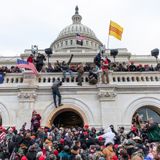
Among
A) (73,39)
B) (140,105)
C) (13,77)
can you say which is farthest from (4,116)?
(73,39)

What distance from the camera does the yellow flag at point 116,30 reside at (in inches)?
1176

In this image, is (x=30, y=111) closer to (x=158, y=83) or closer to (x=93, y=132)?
(x=93, y=132)

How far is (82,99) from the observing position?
66.1 ft

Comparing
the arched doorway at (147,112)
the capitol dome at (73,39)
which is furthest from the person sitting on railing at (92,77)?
the capitol dome at (73,39)

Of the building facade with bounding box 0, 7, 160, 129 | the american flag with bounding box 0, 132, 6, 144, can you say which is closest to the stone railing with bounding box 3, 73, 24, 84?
the building facade with bounding box 0, 7, 160, 129

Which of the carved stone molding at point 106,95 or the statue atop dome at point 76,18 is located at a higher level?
the statue atop dome at point 76,18

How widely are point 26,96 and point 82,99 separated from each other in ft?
14.0

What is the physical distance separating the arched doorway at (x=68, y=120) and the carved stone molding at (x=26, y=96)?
2.61 meters

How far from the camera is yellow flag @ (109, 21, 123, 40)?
2988 cm

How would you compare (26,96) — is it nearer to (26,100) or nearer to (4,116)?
(26,100)

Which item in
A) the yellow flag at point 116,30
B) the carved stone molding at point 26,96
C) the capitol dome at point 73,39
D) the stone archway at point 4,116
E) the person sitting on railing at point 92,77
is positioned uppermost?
the capitol dome at point 73,39

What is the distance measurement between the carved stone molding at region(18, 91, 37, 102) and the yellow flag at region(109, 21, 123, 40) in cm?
1391

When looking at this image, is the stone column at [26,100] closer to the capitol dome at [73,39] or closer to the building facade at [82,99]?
the building facade at [82,99]

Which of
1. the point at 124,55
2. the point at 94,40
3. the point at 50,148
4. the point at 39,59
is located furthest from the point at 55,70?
the point at 94,40
